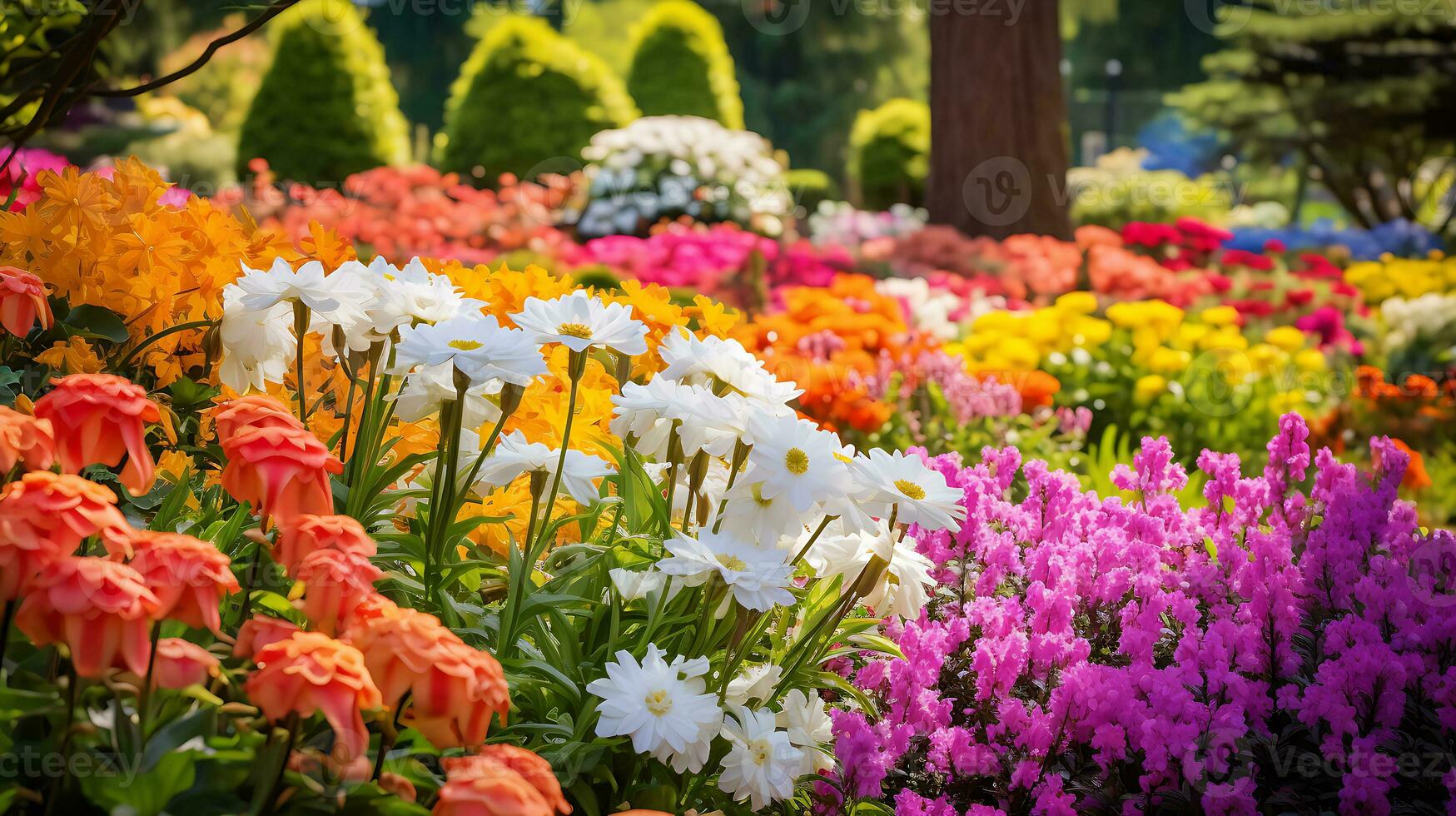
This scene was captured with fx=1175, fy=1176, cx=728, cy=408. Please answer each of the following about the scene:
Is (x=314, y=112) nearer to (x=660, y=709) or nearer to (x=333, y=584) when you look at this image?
(x=660, y=709)

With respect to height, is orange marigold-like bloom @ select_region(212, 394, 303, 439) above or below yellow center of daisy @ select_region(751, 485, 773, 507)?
above

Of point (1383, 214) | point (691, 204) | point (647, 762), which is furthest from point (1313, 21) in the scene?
point (647, 762)

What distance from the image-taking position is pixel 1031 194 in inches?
389

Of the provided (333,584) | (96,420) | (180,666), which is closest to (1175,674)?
(333,584)

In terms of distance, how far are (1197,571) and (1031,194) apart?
8165mm

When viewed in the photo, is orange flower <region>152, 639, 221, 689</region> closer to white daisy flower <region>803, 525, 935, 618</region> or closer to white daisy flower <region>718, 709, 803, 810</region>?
white daisy flower <region>718, 709, 803, 810</region>

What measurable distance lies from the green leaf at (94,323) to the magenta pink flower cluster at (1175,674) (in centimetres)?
137

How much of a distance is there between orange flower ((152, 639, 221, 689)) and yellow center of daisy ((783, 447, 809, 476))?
70cm

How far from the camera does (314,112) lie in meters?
14.5

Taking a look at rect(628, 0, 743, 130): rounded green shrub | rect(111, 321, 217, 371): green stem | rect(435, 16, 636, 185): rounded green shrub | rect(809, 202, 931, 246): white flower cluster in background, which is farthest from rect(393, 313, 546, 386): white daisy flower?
rect(628, 0, 743, 130): rounded green shrub

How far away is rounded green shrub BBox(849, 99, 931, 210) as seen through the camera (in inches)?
757

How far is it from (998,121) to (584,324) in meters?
8.44

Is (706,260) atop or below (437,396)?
below

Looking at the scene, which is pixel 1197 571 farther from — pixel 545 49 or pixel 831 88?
pixel 831 88
